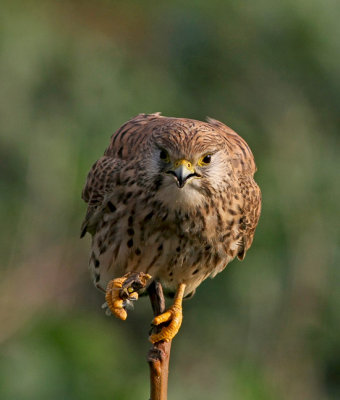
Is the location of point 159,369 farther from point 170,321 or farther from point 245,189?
point 245,189

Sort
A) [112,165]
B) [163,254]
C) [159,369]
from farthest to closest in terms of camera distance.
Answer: [112,165]
[163,254]
[159,369]

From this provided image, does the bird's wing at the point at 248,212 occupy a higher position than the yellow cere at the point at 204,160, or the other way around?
the yellow cere at the point at 204,160

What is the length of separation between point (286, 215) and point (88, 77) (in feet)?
7.65

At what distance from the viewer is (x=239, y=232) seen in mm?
4574

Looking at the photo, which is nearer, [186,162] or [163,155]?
[186,162]

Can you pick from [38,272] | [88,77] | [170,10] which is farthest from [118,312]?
[170,10]

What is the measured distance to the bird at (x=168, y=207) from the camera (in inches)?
165

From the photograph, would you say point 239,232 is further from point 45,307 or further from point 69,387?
point 45,307

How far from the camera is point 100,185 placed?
178 inches

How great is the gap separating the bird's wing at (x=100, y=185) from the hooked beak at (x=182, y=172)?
0.47 metres

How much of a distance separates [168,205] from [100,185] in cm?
36

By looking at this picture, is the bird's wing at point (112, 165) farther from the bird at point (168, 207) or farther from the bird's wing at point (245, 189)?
the bird's wing at point (245, 189)

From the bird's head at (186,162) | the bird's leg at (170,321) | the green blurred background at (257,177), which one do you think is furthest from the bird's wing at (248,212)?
the green blurred background at (257,177)

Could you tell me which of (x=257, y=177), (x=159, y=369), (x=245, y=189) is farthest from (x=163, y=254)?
(x=257, y=177)
